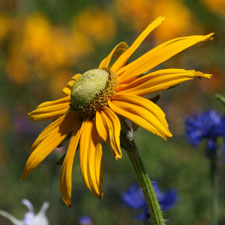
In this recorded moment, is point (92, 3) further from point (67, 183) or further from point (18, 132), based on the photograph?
point (67, 183)

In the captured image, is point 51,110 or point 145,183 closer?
point 145,183

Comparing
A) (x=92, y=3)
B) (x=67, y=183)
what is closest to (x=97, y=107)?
(x=67, y=183)

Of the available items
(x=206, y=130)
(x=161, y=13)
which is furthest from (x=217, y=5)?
(x=206, y=130)

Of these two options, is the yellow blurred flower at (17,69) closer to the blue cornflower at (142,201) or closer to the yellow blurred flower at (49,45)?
the yellow blurred flower at (49,45)

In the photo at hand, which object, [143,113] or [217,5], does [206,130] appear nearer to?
[143,113]

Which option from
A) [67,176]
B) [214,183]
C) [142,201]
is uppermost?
[214,183]

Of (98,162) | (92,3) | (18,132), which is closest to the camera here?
(98,162)

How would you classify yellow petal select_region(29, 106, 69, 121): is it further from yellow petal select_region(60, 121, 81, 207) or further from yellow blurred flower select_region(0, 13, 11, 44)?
yellow blurred flower select_region(0, 13, 11, 44)
